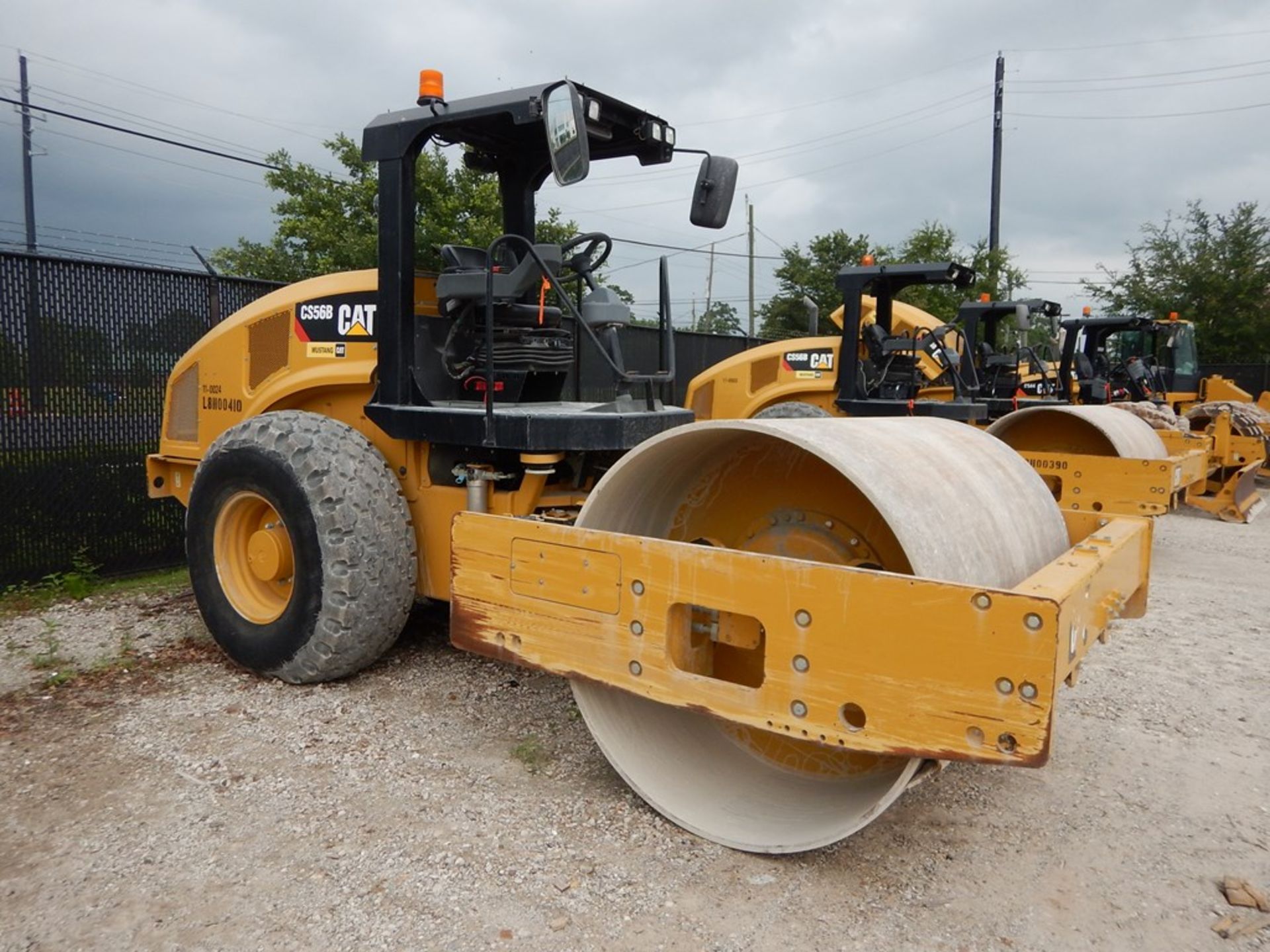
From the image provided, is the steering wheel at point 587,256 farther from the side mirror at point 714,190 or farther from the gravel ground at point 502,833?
the gravel ground at point 502,833

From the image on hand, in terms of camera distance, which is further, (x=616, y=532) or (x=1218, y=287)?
(x=1218, y=287)

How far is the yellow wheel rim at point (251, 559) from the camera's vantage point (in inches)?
159

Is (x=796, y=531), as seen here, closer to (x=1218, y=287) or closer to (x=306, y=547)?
(x=306, y=547)

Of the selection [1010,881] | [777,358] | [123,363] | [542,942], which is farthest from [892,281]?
[542,942]

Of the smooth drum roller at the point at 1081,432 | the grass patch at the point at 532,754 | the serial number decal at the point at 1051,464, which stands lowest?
the grass patch at the point at 532,754

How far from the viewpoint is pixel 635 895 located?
100 inches

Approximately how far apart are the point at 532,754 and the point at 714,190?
2.25 m

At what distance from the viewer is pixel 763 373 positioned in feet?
29.7

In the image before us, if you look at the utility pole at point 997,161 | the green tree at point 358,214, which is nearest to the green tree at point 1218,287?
the utility pole at point 997,161

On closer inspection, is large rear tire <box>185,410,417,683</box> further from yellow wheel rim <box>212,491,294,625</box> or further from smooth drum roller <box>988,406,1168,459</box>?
smooth drum roller <box>988,406,1168,459</box>

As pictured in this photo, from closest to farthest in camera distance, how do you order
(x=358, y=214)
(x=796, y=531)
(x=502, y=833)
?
1. (x=502, y=833)
2. (x=796, y=531)
3. (x=358, y=214)

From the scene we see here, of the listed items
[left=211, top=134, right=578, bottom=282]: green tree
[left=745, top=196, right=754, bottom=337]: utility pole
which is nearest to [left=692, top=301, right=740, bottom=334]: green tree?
[left=745, top=196, right=754, bottom=337]: utility pole

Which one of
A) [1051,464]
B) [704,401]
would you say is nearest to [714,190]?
[1051,464]

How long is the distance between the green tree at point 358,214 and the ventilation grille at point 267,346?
627 centimetres
